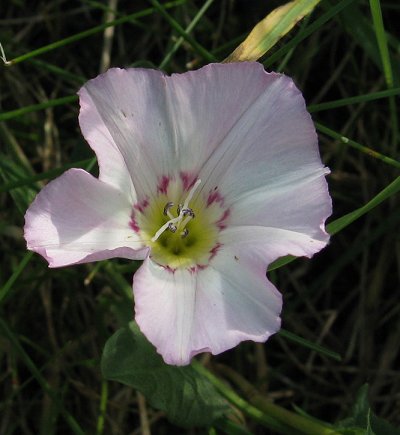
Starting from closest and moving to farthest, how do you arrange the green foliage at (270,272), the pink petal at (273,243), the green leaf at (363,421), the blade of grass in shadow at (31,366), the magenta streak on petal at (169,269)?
the pink petal at (273,243) → the magenta streak on petal at (169,269) → the green leaf at (363,421) → the blade of grass in shadow at (31,366) → the green foliage at (270,272)

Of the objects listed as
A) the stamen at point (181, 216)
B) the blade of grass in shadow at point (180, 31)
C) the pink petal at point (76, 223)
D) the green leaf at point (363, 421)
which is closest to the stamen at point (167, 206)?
the stamen at point (181, 216)

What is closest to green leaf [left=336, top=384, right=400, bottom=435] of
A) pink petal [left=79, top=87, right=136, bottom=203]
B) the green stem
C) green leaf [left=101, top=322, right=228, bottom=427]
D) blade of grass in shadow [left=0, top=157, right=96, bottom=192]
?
the green stem

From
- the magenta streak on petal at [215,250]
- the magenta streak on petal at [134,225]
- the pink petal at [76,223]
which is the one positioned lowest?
the magenta streak on petal at [215,250]

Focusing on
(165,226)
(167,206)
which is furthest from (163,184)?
(165,226)

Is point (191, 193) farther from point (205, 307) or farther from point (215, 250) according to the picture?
point (205, 307)

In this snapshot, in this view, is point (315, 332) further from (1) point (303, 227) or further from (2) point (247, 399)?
(1) point (303, 227)

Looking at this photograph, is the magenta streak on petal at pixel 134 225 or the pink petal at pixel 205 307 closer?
the pink petal at pixel 205 307

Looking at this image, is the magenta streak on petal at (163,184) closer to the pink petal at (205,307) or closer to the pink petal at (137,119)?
the pink petal at (137,119)

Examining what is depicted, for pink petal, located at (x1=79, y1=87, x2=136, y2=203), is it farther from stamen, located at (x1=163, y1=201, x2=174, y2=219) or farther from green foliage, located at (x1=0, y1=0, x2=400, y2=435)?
green foliage, located at (x1=0, y1=0, x2=400, y2=435)
